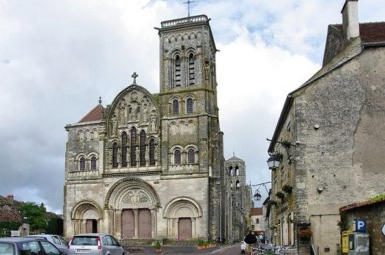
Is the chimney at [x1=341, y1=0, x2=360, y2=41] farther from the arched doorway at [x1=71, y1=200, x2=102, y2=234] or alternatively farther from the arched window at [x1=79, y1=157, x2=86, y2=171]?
the arched window at [x1=79, y1=157, x2=86, y2=171]

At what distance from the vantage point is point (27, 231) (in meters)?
43.8

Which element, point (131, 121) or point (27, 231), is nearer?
point (27, 231)

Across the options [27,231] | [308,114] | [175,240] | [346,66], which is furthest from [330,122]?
[27,231]

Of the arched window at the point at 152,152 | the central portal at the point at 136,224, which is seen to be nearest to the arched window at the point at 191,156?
the arched window at the point at 152,152

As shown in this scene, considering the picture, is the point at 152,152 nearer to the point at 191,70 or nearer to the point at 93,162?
the point at 93,162

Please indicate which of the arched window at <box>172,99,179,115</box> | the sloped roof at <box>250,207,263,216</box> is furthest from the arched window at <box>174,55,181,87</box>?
the sloped roof at <box>250,207,263,216</box>

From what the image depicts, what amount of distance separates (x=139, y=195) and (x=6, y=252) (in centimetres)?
3357

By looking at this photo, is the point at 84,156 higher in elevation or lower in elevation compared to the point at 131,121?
lower

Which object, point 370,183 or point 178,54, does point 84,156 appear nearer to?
point 178,54

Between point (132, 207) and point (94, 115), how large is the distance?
1055cm

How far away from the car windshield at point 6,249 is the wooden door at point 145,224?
3301cm

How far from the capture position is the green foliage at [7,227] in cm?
3772

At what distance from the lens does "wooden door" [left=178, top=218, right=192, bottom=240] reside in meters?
44.0

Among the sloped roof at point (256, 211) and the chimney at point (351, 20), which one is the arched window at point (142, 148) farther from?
the sloped roof at point (256, 211)
